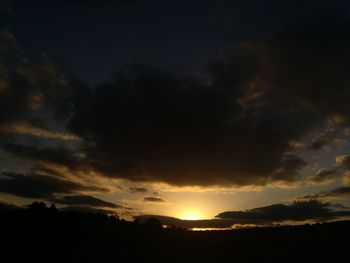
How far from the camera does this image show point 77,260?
2783 inches

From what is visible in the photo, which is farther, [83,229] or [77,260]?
[83,229]

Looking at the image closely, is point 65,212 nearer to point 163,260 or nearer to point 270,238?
point 163,260

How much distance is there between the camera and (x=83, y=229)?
89125mm

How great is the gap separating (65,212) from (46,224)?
9.31 m

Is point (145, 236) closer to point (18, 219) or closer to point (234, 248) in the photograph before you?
point (234, 248)

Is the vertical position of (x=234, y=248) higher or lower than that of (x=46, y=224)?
lower

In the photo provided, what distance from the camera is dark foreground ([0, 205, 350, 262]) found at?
71438 millimetres

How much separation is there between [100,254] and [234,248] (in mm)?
21087

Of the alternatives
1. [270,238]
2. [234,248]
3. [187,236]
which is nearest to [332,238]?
[270,238]

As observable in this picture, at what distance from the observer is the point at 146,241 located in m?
82.6

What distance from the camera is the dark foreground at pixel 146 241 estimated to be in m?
71.4

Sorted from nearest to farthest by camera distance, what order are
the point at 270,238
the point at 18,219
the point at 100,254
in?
the point at 100,254 → the point at 270,238 → the point at 18,219

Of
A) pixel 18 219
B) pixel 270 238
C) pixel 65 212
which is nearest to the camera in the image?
pixel 270 238

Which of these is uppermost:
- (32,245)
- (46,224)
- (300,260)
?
(46,224)
